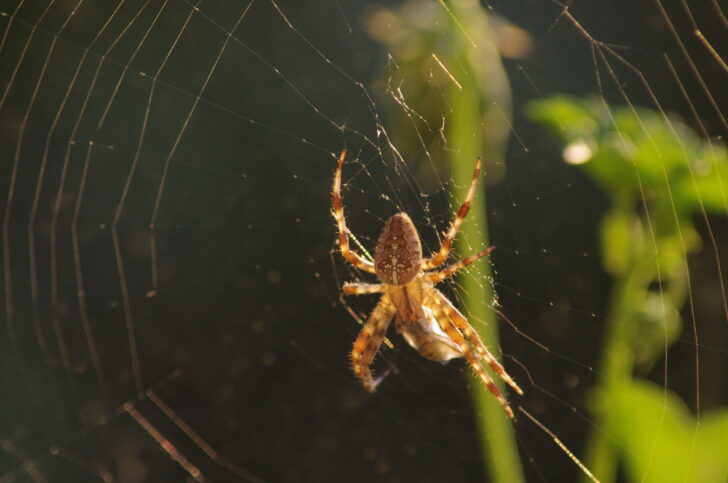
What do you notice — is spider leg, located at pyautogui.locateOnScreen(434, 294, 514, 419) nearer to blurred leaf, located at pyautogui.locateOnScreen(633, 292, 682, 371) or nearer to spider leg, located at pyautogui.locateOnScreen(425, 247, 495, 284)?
spider leg, located at pyautogui.locateOnScreen(425, 247, 495, 284)

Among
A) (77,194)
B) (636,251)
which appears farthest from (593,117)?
(77,194)

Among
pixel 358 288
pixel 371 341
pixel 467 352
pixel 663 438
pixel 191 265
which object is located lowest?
pixel 191 265

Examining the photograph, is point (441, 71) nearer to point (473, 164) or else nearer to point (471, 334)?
point (473, 164)

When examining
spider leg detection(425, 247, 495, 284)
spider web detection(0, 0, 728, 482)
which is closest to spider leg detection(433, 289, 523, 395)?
spider leg detection(425, 247, 495, 284)

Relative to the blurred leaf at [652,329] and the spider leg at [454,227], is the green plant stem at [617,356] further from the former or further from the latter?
the spider leg at [454,227]

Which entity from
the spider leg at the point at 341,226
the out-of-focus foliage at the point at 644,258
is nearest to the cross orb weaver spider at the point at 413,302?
the spider leg at the point at 341,226

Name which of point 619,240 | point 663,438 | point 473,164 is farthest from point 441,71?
point 663,438
